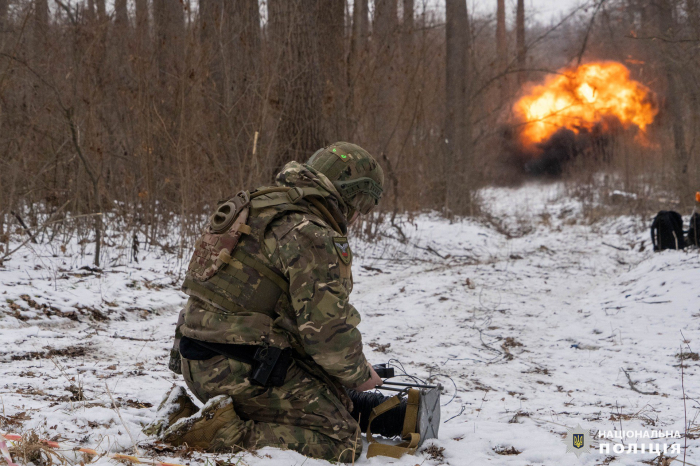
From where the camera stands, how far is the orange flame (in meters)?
21.3

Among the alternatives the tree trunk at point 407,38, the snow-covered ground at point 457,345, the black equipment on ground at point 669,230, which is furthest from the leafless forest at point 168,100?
the black equipment on ground at point 669,230

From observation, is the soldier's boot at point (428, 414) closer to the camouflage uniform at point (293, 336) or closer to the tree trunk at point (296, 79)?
the camouflage uniform at point (293, 336)

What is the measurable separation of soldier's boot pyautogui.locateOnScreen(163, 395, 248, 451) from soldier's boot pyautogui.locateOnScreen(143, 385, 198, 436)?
0.40 feet

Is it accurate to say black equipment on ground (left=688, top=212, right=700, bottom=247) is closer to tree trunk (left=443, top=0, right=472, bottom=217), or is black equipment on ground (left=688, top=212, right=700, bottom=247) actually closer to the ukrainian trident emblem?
tree trunk (left=443, top=0, right=472, bottom=217)

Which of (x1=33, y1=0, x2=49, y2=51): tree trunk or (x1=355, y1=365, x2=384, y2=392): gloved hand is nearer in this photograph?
(x1=355, y1=365, x2=384, y2=392): gloved hand

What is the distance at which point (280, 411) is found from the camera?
2857mm

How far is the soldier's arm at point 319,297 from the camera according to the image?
2699 millimetres

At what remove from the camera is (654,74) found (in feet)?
70.2

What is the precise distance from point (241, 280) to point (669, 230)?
9.00m

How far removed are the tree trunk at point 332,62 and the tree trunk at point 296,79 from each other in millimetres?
174

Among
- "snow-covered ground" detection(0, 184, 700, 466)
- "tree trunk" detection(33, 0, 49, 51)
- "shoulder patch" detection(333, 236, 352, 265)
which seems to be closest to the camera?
"shoulder patch" detection(333, 236, 352, 265)

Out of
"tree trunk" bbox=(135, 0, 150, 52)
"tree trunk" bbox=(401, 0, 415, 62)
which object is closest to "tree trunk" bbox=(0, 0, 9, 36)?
"tree trunk" bbox=(135, 0, 150, 52)

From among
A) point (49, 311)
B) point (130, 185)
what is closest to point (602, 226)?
point (130, 185)

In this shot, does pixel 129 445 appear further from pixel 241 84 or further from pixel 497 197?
pixel 497 197
